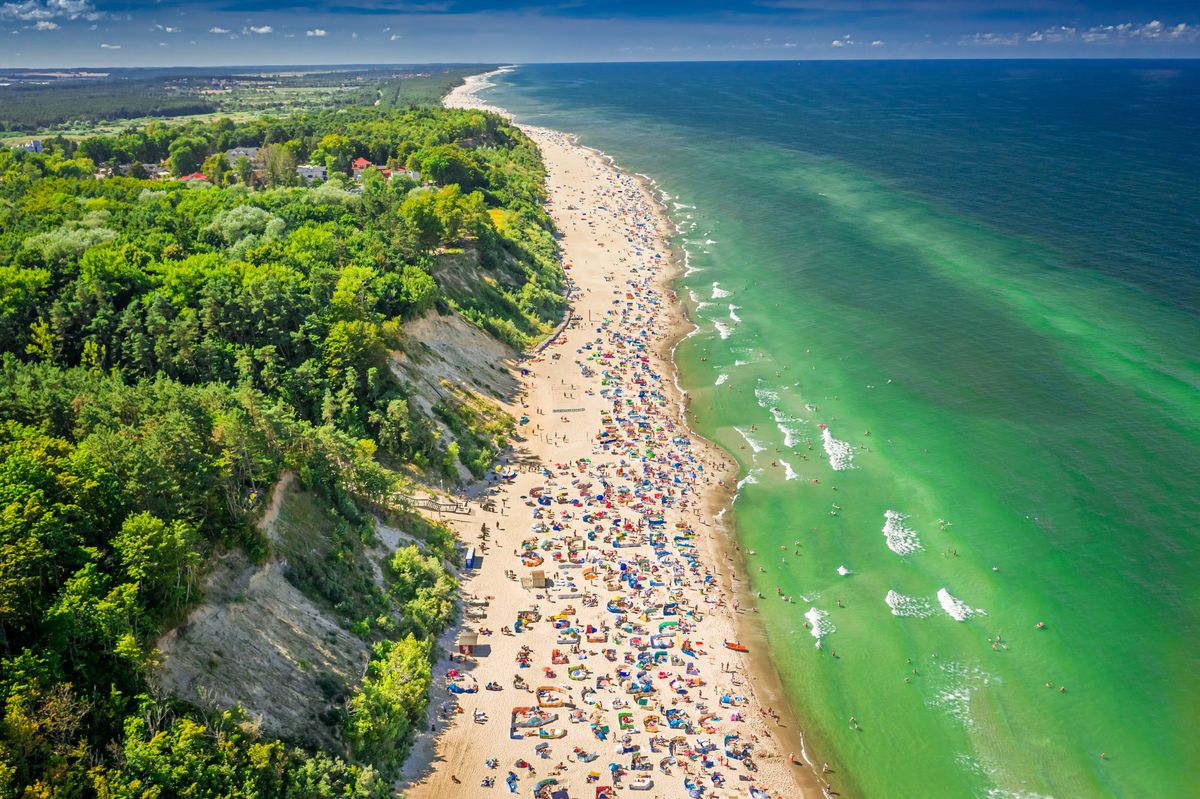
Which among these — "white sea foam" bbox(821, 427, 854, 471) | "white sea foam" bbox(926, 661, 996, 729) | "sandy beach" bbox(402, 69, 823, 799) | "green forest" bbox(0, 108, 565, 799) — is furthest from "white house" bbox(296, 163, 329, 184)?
"white sea foam" bbox(926, 661, 996, 729)

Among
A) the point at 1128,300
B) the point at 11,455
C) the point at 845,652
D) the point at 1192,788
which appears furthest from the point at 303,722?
the point at 1128,300

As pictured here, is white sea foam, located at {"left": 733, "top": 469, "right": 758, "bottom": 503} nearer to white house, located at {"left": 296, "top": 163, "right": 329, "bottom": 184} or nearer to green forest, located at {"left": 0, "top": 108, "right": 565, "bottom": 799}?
green forest, located at {"left": 0, "top": 108, "right": 565, "bottom": 799}

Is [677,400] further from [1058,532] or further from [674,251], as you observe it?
[674,251]

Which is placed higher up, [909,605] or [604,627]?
[604,627]

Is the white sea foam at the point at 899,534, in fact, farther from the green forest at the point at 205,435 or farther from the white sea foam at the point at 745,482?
the green forest at the point at 205,435

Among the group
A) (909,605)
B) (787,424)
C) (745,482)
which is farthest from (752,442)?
(909,605)

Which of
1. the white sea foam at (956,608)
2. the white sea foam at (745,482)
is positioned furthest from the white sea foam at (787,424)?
the white sea foam at (956,608)

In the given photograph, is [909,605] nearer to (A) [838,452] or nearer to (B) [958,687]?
(B) [958,687]

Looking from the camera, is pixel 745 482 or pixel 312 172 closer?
pixel 745 482
